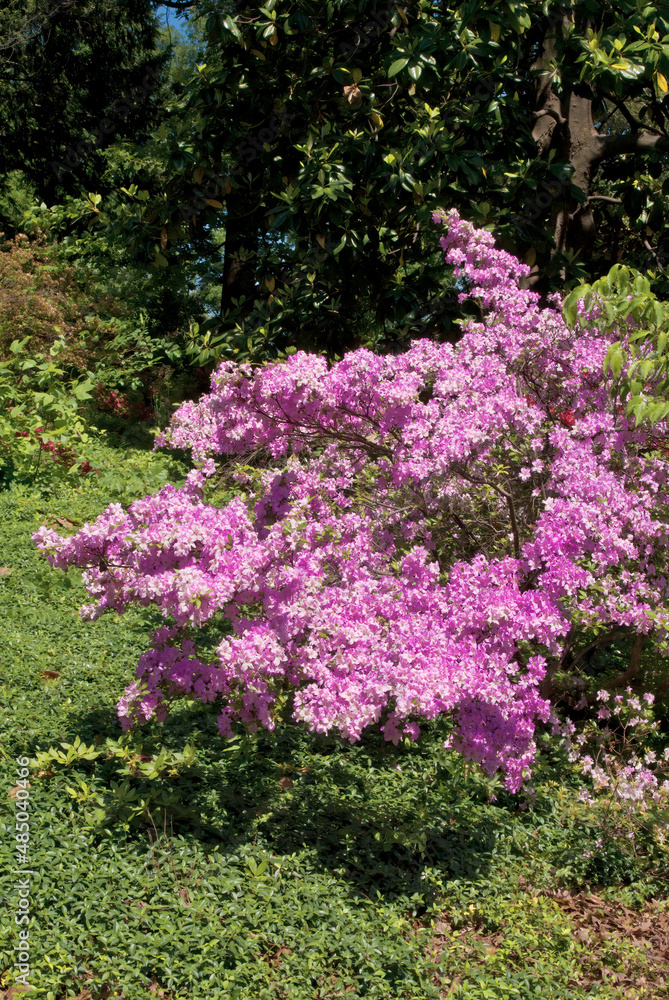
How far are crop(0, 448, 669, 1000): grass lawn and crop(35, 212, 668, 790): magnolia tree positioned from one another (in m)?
0.53

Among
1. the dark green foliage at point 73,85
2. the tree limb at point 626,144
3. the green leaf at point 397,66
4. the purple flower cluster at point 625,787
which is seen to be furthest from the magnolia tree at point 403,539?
the dark green foliage at point 73,85

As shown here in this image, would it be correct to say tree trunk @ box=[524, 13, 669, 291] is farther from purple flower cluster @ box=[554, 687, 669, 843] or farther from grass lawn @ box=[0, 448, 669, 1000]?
grass lawn @ box=[0, 448, 669, 1000]

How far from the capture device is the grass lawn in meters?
3.25

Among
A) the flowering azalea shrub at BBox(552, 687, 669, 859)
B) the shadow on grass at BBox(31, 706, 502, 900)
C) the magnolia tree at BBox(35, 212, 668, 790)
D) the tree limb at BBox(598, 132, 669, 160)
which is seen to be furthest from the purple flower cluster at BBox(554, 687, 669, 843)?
the tree limb at BBox(598, 132, 669, 160)

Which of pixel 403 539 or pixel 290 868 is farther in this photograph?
pixel 403 539

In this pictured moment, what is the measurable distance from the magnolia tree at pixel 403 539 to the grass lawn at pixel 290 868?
0.53 m

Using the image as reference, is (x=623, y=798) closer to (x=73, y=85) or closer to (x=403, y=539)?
(x=403, y=539)

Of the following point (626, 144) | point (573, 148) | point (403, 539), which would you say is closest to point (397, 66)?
point (573, 148)

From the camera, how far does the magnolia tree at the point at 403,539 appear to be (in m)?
3.54

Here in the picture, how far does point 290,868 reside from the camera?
383 centimetres

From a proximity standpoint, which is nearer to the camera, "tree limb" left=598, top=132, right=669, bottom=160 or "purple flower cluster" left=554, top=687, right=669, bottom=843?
"purple flower cluster" left=554, top=687, right=669, bottom=843

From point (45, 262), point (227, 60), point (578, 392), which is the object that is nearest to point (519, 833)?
point (578, 392)

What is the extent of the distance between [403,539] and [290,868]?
1.80 metres

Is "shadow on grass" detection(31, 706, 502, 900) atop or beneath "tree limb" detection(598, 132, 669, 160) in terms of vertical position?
beneath
